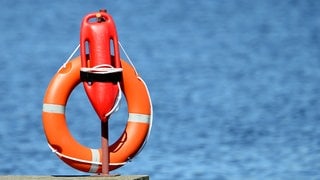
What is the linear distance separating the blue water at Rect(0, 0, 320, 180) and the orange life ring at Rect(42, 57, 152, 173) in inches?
99.9

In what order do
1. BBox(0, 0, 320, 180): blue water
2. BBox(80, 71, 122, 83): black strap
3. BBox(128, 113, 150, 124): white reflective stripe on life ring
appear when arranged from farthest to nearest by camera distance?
BBox(0, 0, 320, 180): blue water, BBox(128, 113, 150, 124): white reflective stripe on life ring, BBox(80, 71, 122, 83): black strap

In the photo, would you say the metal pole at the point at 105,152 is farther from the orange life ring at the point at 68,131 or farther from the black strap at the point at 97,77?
the black strap at the point at 97,77

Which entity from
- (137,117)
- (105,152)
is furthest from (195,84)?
(105,152)

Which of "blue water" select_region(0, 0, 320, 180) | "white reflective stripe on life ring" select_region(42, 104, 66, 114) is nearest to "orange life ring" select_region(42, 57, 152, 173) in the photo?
"white reflective stripe on life ring" select_region(42, 104, 66, 114)

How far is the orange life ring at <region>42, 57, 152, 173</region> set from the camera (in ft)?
12.8

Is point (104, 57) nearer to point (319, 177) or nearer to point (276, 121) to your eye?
point (319, 177)

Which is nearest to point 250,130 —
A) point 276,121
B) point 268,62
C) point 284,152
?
point 276,121

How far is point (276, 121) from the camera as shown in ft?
27.7

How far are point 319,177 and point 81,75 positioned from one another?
3.12 metres

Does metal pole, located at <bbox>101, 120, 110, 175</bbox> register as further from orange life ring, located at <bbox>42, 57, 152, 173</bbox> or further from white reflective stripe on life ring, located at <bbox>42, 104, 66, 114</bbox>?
white reflective stripe on life ring, located at <bbox>42, 104, 66, 114</bbox>

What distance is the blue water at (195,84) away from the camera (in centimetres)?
716

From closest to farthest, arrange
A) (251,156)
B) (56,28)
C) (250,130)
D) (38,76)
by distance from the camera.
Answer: (251,156) → (250,130) → (38,76) → (56,28)

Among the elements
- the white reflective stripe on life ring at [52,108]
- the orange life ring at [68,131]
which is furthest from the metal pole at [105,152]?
the white reflective stripe on life ring at [52,108]

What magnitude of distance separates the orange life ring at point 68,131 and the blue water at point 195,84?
254cm
